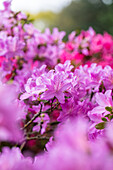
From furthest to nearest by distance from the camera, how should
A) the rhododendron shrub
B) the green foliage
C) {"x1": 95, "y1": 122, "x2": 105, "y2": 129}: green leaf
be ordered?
1. the green foliage
2. {"x1": 95, "y1": 122, "x2": 105, "y2": 129}: green leaf
3. the rhododendron shrub

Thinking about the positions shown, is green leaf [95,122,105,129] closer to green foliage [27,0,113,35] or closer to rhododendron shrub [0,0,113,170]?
rhododendron shrub [0,0,113,170]

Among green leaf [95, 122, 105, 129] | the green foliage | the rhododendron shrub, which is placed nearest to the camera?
the rhododendron shrub

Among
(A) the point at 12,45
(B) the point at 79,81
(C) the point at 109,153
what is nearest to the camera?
(C) the point at 109,153

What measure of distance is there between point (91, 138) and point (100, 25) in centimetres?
780

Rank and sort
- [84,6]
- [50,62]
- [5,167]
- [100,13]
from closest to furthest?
[5,167], [50,62], [100,13], [84,6]

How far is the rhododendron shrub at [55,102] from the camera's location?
401 mm

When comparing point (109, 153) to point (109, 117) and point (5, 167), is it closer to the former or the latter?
point (5, 167)

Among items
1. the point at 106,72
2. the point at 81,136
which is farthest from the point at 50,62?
the point at 81,136

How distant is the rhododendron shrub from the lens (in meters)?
0.40

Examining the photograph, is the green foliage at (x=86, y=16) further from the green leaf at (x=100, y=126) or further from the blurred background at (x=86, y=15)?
the green leaf at (x=100, y=126)

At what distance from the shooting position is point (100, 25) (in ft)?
27.1

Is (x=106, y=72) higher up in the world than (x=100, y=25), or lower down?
lower down

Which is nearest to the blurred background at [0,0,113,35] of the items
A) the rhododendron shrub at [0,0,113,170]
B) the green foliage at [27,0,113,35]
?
the green foliage at [27,0,113,35]

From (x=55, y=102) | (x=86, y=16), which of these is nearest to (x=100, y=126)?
(x=55, y=102)
